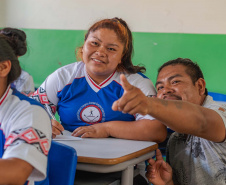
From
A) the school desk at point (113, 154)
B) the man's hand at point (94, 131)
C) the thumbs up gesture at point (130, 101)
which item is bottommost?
the school desk at point (113, 154)

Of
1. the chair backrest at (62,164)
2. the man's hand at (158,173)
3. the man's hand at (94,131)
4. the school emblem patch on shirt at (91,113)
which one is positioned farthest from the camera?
the school emblem patch on shirt at (91,113)

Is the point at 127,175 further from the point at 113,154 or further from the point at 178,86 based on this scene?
the point at 178,86

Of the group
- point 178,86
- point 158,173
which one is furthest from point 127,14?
point 158,173

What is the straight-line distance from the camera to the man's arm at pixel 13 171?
2.90 feet

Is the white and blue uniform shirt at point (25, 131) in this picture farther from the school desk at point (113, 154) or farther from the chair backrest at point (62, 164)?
the school desk at point (113, 154)

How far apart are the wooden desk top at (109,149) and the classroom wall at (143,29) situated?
1.61m

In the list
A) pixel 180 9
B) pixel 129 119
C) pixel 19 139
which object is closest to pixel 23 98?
pixel 19 139

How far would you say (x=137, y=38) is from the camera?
3.53 meters

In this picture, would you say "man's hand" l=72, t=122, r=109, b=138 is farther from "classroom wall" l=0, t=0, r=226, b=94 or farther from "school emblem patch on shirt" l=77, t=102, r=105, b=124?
"classroom wall" l=0, t=0, r=226, b=94

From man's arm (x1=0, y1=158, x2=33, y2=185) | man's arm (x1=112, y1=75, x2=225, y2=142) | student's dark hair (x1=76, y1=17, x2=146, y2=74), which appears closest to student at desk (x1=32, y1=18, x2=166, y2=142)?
student's dark hair (x1=76, y1=17, x2=146, y2=74)

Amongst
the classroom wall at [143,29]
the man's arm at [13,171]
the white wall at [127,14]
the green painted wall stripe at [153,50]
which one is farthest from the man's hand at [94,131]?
the green painted wall stripe at [153,50]

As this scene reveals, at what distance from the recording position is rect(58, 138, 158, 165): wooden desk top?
1.28m

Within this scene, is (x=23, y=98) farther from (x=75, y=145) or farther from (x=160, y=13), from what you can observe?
(x=160, y=13)

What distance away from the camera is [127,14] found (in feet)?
11.8
